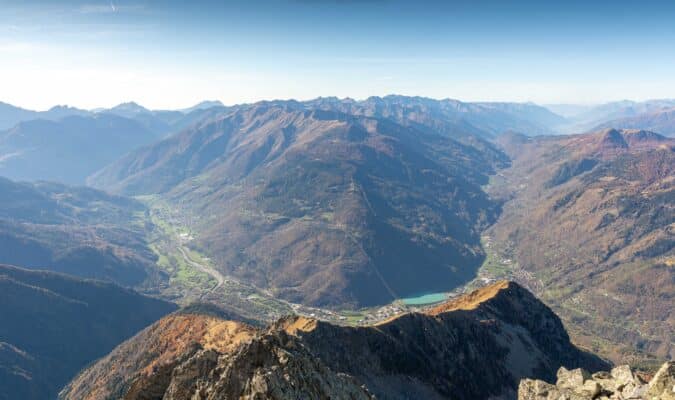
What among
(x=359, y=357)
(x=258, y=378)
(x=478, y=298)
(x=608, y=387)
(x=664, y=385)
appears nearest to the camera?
(x=664, y=385)

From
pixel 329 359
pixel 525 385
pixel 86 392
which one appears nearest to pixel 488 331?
pixel 329 359

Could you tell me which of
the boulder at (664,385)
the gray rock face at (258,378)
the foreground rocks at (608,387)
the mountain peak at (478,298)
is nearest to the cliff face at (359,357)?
the gray rock face at (258,378)

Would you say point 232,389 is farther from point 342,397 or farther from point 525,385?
point 525,385

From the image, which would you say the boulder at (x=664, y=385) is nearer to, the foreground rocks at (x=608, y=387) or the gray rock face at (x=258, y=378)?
the foreground rocks at (x=608, y=387)

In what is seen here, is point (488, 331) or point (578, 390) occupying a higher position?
point (578, 390)

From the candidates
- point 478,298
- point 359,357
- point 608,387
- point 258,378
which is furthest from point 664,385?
point 478,298

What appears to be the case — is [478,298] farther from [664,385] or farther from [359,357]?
[664,385]

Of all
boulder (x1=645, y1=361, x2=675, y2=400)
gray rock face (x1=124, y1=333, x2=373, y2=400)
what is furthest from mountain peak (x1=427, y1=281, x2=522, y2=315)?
boulder (x1=645, y1=361, x2=675, y2=400)
